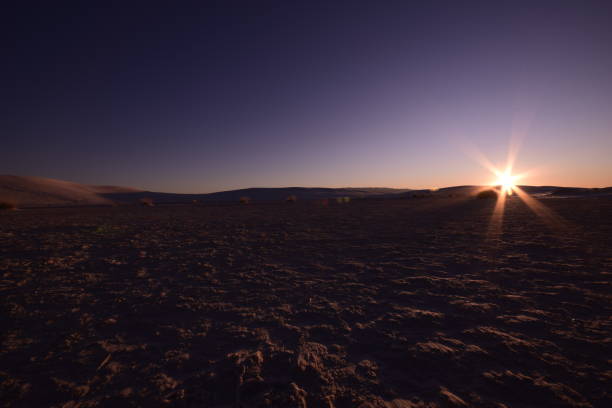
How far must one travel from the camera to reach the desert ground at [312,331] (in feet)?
4.09

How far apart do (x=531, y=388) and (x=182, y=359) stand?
6.27ft

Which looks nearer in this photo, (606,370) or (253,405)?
(253,405)

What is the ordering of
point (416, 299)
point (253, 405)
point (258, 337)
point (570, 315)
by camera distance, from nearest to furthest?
1. point (253, 405)
2. point (258, 337)
3. point (570, 315)
4. point (416, 299)

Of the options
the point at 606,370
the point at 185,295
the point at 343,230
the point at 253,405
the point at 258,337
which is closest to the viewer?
the point at 253,405

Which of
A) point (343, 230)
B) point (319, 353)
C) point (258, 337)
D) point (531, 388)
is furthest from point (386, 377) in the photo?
point (343, 230)

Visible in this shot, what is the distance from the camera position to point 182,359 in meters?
1.52

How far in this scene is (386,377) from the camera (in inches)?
52.5

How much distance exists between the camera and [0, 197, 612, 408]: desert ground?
49.1 inches

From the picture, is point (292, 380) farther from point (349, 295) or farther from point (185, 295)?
point (185, 295)

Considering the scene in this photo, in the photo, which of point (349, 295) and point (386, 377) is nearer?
point (386, 377)

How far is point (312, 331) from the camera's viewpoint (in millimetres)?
1797

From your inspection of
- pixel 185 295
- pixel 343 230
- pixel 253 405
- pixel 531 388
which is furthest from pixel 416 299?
pixel 343 230

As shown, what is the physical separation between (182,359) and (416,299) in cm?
192

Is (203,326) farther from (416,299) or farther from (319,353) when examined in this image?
(416,299)
